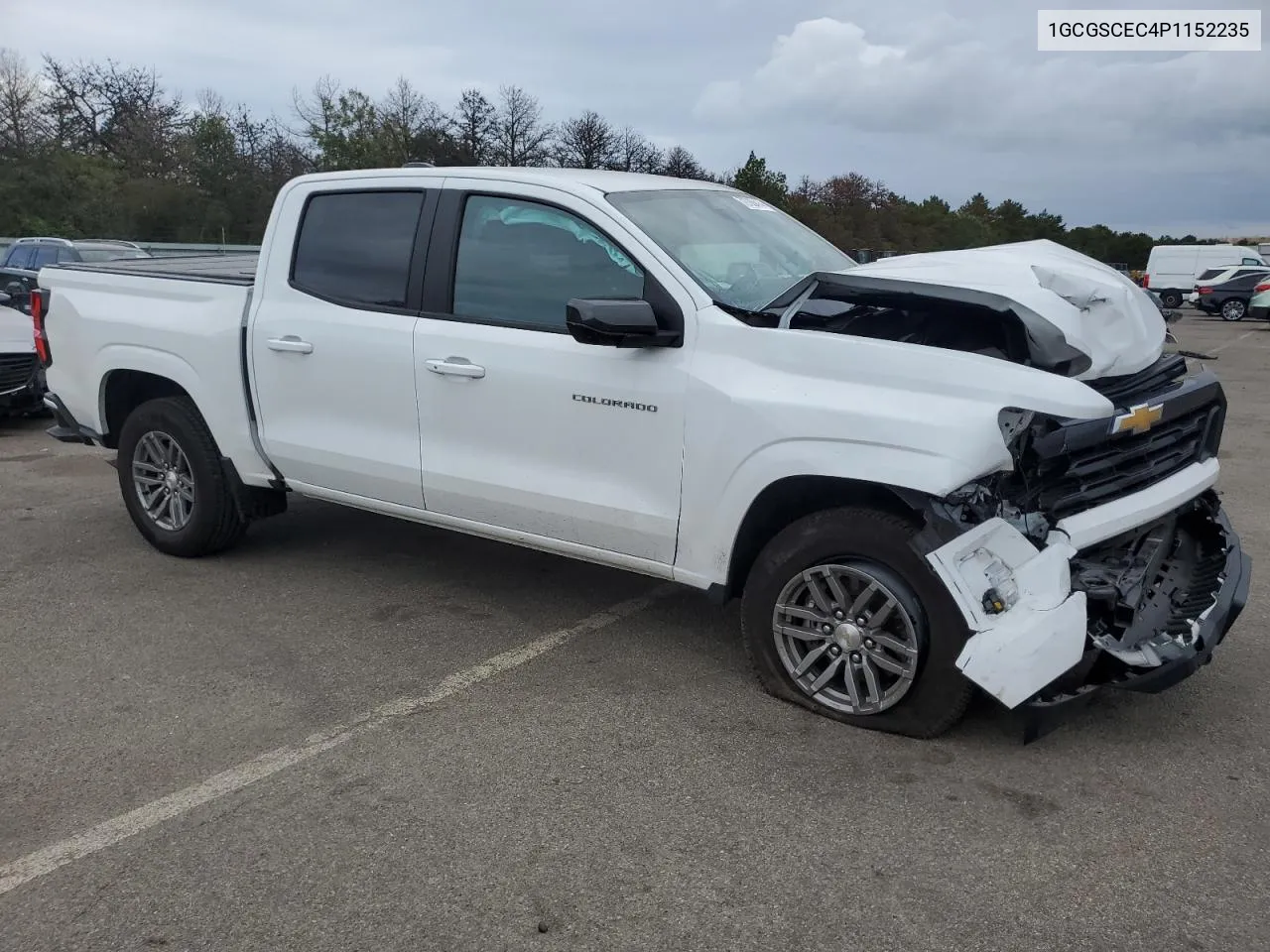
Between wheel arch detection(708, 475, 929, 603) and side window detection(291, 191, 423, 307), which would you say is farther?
side window detection(291, 191, 423, 307)

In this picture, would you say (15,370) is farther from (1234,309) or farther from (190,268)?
(1234,309)

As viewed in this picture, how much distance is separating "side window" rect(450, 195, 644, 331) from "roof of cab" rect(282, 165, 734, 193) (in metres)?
0.11

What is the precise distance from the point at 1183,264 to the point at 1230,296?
8.11 m

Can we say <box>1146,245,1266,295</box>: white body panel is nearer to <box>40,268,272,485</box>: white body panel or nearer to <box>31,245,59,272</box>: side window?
<box>31,245,59,272</box>: side window

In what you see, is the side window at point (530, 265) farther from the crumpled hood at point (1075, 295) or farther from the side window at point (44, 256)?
the side window at point (44, 256)

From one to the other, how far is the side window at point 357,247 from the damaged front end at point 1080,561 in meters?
2.61

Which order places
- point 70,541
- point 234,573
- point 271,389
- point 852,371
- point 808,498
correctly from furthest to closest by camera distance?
point 70,541, point 234,573, point 271,389, point 808,498, point 852,371

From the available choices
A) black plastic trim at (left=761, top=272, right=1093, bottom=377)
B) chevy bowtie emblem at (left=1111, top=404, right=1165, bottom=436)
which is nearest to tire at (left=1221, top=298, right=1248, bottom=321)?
chevy bowtie emblem at (left=1111, top=404, right=1165, bottom=436)

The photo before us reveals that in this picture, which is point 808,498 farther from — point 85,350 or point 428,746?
point 85,350

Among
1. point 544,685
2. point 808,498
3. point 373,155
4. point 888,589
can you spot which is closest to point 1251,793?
point 888,589

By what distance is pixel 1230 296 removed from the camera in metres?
31.1

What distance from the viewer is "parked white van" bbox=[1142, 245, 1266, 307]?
125 feet

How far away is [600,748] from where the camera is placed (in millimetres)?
3727

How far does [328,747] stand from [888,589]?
1.96 m
